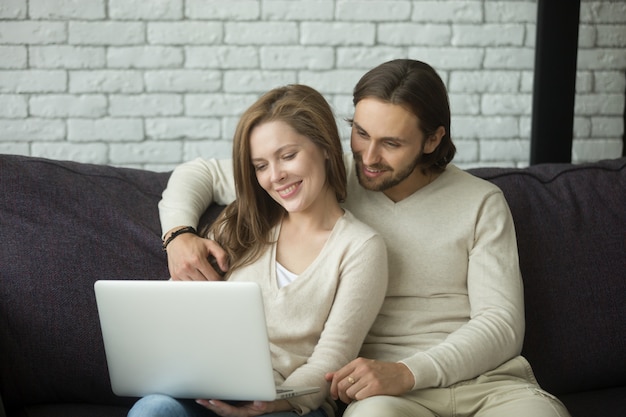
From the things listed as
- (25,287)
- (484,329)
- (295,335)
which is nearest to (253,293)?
(295,335)

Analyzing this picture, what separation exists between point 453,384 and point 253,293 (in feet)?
1.84

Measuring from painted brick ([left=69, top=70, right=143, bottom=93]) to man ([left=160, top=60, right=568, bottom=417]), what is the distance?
110 centimetres

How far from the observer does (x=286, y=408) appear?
160 centimetres

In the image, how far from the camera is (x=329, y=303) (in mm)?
1740

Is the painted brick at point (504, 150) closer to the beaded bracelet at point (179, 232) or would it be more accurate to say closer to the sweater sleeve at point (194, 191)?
the sweater sleeve at point (194, 191)

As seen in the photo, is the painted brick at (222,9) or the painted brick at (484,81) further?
the painted brick at (484,81)

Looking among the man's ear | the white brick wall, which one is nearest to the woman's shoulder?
the man's ear

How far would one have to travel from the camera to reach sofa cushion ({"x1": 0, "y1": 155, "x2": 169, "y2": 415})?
186 centimetres

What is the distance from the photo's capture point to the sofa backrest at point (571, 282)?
200 cm

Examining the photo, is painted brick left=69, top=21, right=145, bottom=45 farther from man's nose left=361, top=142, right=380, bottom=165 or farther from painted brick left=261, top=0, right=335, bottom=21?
man's nose left=361, top=142, right=380, bottom=165

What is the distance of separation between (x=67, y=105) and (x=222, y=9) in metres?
0.64

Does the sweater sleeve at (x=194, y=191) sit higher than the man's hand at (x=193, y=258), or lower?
higher

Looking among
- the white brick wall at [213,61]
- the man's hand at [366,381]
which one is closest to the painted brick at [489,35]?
the white brick wall at [213,61]

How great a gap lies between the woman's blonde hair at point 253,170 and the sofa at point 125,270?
0.19m
